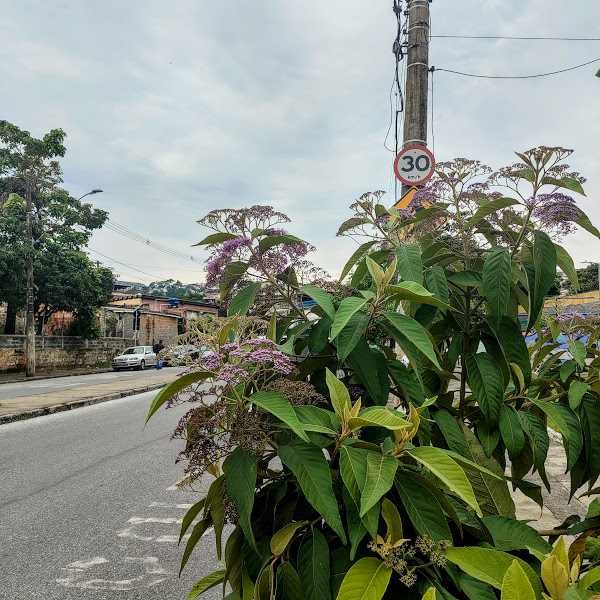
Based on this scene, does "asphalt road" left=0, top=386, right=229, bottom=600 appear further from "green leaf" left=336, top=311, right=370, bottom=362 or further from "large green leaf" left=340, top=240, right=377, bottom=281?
"green leaf" left=336, top=311, right=370, bottom=362

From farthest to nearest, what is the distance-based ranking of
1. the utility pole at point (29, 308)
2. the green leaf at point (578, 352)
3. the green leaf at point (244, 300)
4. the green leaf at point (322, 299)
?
the utility pole at point (29, 308), the green leaf at point (578, 352), the green leaf at point (244, 300), the green leaf at point (322, 299)

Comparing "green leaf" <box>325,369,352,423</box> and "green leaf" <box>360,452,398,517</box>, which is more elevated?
"green leaf" <box>325,369,352,423</box>

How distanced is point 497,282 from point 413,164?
4.07m

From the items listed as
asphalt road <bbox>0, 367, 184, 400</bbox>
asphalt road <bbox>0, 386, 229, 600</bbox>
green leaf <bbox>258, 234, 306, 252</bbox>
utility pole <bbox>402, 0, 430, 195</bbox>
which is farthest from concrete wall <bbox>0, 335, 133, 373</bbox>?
green leaf <bbox>258, 234, 306, 252</bbox>

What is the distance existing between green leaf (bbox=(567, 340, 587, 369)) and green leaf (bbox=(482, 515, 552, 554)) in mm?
557

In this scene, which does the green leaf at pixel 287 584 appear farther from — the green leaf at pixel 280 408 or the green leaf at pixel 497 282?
the green leaf at pixel 497 282

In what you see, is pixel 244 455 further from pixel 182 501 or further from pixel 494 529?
pixel 182 501

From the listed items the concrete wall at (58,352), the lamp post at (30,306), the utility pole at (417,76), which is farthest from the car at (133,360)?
the utility pole at (417,76)

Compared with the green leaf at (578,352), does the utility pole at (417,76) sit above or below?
above

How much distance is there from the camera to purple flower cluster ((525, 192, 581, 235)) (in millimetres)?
1237

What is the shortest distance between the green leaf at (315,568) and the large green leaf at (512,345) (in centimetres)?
62

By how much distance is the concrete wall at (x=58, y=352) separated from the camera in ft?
72.3

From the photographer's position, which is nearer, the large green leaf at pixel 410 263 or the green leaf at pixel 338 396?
the green leaf at pixel 338 396

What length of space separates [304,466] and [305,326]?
41 centimetres
